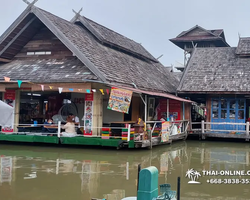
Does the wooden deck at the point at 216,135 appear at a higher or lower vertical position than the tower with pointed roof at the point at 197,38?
lower

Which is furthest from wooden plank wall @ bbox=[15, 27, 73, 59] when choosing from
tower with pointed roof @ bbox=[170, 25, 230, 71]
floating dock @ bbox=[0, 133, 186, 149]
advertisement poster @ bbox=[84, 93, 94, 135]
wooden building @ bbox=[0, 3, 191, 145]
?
tower with pointed roof @ bbox=[170, 25, 230, 71]

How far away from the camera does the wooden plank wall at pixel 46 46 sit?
14.6 m

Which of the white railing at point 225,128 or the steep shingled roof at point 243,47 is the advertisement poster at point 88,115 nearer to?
the white railing at point 225,128

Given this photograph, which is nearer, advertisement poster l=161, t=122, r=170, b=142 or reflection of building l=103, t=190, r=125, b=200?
reflection of building l=103, t=190, r=125, b=200

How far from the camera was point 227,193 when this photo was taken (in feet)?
21.1

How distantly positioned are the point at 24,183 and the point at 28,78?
23.4 feet

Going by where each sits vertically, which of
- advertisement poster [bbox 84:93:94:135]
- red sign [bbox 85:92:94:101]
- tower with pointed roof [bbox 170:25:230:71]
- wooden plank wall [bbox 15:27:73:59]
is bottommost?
advertisement poster [bbox 84:93:94:135]

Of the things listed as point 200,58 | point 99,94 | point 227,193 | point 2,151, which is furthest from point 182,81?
point 227,193

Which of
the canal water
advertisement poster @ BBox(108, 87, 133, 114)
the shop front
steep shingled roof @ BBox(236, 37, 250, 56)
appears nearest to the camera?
the canal water

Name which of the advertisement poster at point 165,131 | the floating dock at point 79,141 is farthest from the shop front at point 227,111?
the floating dock at point 79,141

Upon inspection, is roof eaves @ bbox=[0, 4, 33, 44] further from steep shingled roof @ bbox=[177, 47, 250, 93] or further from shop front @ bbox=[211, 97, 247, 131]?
shop front @ bbox=[211, 97, 247, 131]

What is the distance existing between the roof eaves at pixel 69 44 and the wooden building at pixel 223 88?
624cm

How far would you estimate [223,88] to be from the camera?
1670cm

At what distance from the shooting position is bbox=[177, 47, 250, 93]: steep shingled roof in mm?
16891
